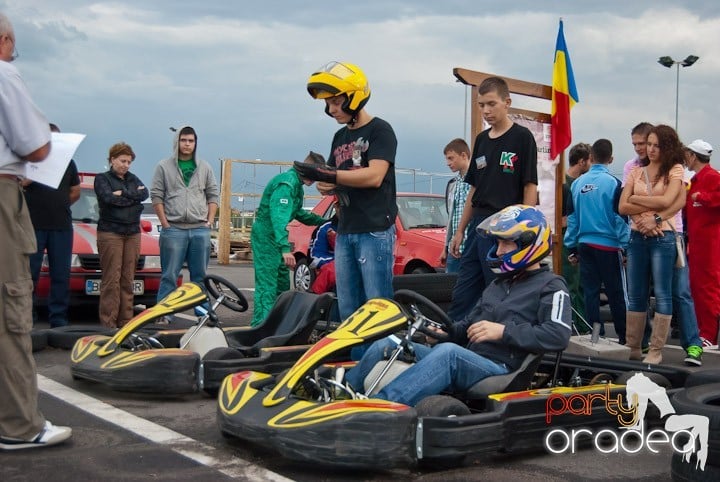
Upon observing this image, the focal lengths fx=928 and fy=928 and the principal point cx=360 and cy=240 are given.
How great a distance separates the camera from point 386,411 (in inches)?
159

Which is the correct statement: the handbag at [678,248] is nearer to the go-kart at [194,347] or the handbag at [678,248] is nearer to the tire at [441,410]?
the go-kart at [194,347]

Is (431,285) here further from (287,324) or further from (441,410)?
(441,410)

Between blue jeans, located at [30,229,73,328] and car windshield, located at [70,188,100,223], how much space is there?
2.00 m

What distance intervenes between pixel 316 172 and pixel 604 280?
3.45 meters

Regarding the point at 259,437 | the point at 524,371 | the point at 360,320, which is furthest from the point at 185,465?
the point at 524,371

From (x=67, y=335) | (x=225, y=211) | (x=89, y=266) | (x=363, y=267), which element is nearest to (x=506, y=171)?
(x=363, y=267)

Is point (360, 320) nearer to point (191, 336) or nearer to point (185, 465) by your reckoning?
point (185, 465)

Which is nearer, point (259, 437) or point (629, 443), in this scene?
point (259, 437)

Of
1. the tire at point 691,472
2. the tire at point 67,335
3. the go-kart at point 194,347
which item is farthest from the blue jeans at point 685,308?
the tire at point 67,335

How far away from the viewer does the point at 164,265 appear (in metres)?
9.34

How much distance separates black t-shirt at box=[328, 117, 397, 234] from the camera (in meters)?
6.00

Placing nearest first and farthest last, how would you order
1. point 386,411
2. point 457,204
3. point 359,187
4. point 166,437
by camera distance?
1. point 386,411
2. point 166,437
3. point 359,187
4. point 457,204

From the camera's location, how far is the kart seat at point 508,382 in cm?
455

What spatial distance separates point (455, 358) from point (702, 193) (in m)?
4.60
